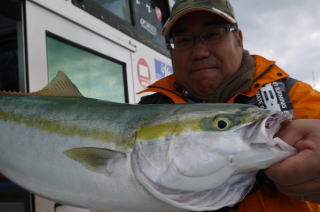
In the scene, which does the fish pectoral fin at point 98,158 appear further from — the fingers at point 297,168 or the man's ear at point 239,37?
the man's ear at point 239,37

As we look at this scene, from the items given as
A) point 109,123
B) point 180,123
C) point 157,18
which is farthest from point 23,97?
point 157,18

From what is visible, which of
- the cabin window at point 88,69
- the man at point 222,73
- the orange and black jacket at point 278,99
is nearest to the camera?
the orange and black jacket at point 278,99

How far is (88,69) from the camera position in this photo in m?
3.31

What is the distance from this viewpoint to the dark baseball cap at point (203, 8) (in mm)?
2170

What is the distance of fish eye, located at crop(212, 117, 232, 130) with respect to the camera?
4.13ft

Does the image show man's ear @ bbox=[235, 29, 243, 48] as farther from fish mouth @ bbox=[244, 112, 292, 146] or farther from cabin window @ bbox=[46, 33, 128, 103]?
cabin window @ bbox=[46, 33, 128, 103]

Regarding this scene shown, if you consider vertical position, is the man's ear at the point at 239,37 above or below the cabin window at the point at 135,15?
below

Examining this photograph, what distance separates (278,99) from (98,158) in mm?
1314

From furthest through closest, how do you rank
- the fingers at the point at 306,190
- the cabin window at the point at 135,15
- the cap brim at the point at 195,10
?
the cabin window at the point at 135,15
the cap brim at the point at 195,10
the fingers at the point at 306,190

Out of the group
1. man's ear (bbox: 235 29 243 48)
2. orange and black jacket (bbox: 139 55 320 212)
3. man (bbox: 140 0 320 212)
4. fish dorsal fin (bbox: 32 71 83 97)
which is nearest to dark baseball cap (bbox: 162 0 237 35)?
man (bbox: 140 0 320 212)

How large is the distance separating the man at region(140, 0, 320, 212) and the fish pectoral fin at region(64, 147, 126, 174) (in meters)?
0.89

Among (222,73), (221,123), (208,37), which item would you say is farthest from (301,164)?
(208,37)

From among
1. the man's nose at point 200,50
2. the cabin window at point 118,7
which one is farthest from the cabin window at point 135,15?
the man's nose at point 200,50

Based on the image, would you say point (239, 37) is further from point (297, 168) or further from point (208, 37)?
point (297, 168)
